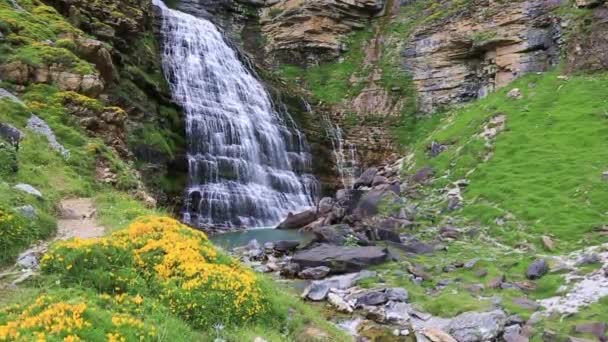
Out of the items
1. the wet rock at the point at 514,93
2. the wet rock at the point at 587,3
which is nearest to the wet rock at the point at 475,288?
the wet rock at the point at 514,93

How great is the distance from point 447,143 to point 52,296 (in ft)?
86.5

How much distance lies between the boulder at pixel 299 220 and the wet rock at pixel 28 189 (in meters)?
16.5

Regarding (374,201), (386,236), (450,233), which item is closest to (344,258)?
(386,236)

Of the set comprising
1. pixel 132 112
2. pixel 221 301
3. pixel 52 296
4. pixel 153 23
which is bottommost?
pixel 221 301

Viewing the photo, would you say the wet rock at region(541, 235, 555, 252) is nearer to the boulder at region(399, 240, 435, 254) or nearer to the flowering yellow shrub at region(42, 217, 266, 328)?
the boulder at region(399, 240, 435, 254)

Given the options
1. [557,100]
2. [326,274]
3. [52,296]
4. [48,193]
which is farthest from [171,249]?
[557,100]

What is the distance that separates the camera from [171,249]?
31.2ft

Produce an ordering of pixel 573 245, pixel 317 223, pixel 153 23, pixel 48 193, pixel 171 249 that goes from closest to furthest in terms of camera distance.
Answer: pixel 171 249 < pixel 48 193 < pixel 573 245 < pixel 317 223 < pixel 153 23

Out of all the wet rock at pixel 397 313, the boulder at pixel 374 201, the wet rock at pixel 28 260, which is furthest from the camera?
the boulder at pixel 374 201

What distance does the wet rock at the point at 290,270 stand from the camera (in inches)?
691

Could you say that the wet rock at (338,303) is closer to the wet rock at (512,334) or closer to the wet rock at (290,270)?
the wet rock at (290,270)

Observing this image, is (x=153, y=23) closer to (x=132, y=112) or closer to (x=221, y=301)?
(x=132, y=112)

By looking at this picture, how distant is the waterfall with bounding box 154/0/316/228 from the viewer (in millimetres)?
30484

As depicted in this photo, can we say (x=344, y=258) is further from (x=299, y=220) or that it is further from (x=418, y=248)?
(x=299, y=220)
